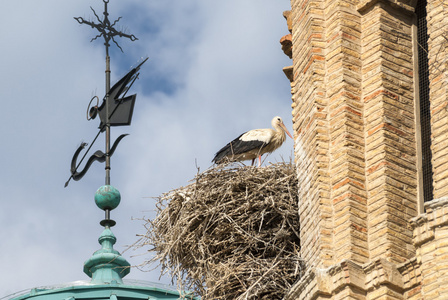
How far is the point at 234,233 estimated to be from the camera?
20.3 metres

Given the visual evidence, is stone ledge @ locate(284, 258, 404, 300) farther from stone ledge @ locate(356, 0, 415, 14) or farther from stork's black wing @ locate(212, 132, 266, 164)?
stork's black wing @ locate(212, 132, 266, 164)

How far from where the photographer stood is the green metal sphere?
964 inches

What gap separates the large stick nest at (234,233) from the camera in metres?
19.8

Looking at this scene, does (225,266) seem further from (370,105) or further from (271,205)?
(370,105)

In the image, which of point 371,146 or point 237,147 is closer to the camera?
point 371,146

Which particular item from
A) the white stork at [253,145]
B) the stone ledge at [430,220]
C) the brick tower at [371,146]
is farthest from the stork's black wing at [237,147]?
the stone ledge at [430,220]

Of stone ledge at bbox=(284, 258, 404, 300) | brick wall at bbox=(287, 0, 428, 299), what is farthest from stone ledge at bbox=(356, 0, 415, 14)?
stone ledge at bbox=(284, 258, 404, 300)

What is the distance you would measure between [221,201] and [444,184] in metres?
3.76

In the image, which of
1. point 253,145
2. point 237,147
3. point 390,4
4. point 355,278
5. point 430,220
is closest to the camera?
point 430,220

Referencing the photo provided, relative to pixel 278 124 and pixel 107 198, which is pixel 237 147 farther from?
pixel 107 198

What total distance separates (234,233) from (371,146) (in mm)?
2421

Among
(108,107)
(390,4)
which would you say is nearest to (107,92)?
(108,107)

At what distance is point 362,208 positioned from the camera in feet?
60.1

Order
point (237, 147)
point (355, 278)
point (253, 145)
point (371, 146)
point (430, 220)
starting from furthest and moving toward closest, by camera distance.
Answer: point (253, 145)
point (237, 147)
point (371, 146)
point (355, 278)
point (430, 220)
